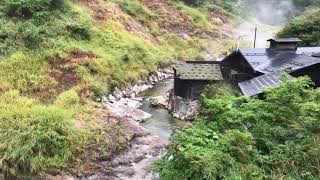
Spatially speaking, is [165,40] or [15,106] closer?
[15,106]

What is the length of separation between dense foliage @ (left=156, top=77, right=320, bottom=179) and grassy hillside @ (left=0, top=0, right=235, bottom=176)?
617 centimetres

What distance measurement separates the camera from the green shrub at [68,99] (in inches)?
786

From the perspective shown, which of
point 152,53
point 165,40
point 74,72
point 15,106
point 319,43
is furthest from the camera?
point 165,40

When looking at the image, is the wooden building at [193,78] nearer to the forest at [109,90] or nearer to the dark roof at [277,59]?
the forest at [109,90]

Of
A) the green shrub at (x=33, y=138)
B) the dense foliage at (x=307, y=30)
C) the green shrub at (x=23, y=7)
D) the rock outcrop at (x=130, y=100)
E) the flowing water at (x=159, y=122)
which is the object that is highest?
the green shrub at (x=23, y=7)

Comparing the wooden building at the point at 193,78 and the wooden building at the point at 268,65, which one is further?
the wooden building at the point at 193,78

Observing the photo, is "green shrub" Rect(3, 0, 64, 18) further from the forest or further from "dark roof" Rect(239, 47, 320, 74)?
"dark roof" Rect(239, 47, 320, 74)

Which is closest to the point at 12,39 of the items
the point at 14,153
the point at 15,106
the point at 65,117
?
the point at 15,106

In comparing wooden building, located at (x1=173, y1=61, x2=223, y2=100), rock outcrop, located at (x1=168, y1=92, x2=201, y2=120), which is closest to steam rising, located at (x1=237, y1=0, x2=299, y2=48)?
wooden building, located at (x1=173, y1=61, x2=223, y2=100)

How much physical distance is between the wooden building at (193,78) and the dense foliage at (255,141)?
9993 millimetres

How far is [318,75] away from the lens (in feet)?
61.6

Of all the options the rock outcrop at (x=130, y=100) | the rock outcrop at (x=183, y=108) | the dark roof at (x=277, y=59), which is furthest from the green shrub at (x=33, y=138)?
the dark roof at (x=277, y=59)

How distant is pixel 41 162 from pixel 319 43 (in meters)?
22.6

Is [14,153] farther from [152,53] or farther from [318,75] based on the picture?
[152,53]
